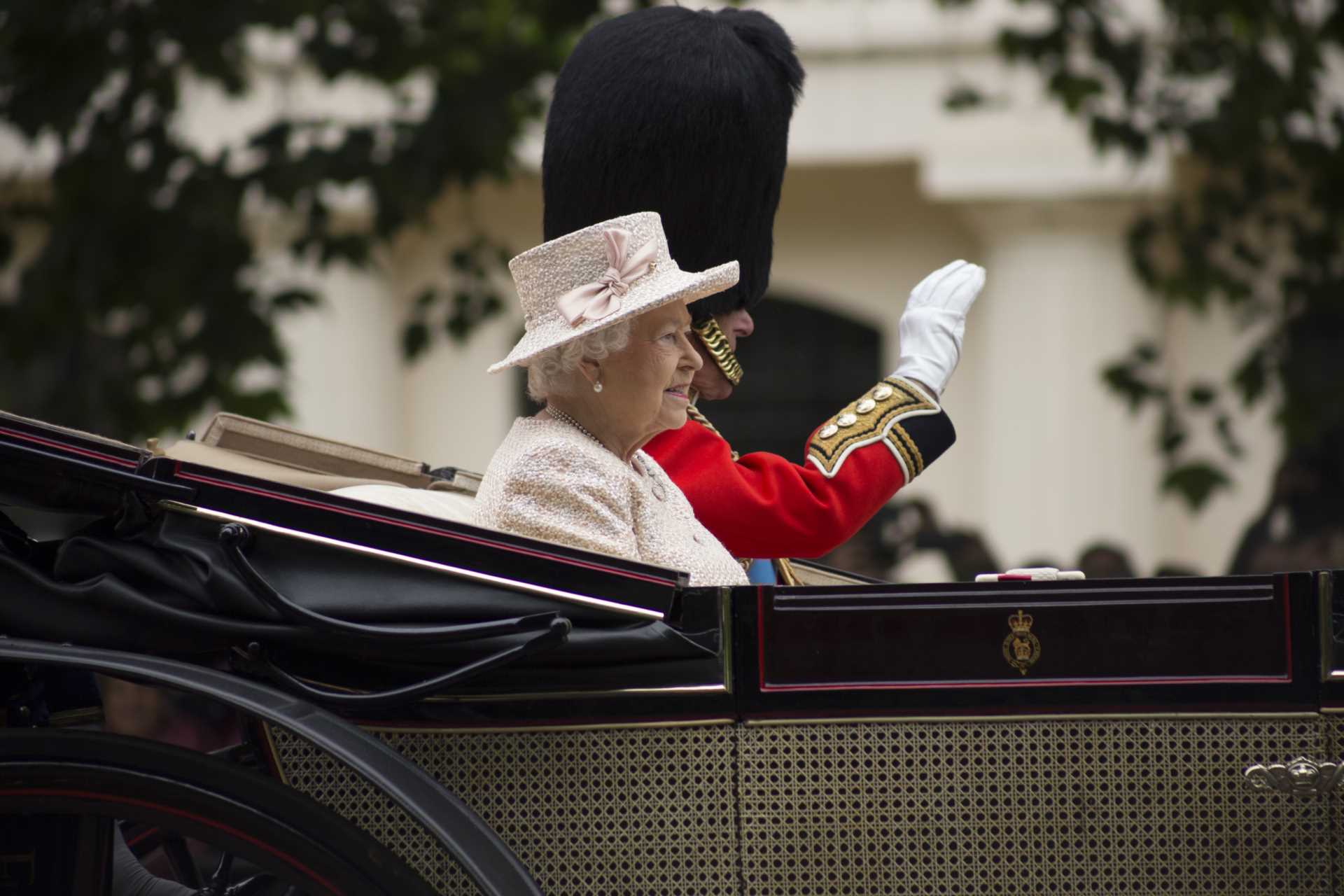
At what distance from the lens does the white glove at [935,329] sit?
8.86 feet

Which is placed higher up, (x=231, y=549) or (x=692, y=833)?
(x=231, y=549)

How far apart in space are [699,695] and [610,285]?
610mm

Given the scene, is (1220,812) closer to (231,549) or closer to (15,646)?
(231,549)

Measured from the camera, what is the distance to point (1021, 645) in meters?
2.04

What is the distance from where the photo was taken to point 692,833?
207cm

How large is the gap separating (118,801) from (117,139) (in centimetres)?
447

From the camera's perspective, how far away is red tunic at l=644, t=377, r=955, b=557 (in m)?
2.60

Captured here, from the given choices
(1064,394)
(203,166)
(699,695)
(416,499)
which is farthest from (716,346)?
(1064,394)

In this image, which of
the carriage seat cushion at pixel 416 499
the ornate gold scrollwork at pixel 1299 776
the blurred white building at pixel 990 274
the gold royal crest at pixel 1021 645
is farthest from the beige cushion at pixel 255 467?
the blurred white building at pixel 990 274

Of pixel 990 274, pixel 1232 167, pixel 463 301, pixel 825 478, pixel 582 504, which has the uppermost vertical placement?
pixel 990 274

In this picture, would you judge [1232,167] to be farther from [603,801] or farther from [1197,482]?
[603,801]

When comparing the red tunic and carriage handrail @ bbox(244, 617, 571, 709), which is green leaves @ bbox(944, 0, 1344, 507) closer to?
the red tunic

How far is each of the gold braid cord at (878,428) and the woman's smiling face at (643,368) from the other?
33cm

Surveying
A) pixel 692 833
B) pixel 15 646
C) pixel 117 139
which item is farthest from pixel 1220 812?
pixel 117 139
